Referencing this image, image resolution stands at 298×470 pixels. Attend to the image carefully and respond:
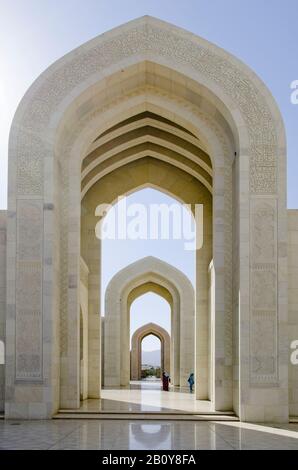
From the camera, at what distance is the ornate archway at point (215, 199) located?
10.9 meters

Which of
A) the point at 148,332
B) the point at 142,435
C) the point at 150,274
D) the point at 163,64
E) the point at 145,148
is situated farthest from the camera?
the point at 148,332

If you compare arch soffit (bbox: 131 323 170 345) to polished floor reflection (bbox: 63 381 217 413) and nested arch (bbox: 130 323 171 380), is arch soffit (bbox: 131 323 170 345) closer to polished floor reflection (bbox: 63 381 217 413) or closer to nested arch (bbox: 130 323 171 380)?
nested arch (bbox: 130 323 171 380)

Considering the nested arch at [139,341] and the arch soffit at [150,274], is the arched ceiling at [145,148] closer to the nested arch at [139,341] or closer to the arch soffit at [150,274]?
the arch soffit at [150,274]

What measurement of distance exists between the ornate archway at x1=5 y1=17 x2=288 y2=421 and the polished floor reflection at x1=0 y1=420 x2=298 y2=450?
2.99 feet

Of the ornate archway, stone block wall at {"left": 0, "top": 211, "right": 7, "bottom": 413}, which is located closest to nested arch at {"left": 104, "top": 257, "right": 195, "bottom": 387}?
the ornate archway

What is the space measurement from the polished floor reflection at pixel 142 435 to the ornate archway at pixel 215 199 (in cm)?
91

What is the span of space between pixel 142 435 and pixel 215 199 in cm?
486

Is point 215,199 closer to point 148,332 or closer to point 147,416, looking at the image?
point 147,416

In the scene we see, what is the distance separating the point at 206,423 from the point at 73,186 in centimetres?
484

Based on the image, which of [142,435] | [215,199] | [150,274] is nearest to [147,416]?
[142,435]

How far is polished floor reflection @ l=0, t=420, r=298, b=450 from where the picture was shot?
8016 millimetres

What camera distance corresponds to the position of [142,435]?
890 centimetres

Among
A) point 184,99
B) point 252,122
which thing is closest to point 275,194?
point 252,122
